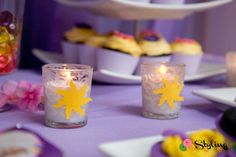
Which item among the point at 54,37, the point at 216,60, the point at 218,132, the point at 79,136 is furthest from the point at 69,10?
the point at 218,132

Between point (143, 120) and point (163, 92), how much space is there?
58mm

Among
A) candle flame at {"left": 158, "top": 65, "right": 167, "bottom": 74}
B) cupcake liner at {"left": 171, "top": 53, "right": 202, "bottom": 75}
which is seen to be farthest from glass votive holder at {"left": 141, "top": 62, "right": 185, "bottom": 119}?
cupcake liner at {"left": 171, "top": 53, "right": 202, "bottom": 75}

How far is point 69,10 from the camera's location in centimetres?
126

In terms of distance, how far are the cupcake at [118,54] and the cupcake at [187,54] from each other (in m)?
0.14

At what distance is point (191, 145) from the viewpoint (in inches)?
18.8

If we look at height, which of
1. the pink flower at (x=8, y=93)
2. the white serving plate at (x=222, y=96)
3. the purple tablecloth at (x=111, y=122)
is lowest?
the purple tablecloth at (x=111, y=122)

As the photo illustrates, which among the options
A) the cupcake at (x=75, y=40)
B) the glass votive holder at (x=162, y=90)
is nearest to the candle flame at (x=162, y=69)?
the glass votive holder at (x=162, y=90)

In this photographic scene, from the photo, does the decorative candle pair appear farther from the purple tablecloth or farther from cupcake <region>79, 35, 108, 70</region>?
cupcake <region>79, 35, 108, 70</region>

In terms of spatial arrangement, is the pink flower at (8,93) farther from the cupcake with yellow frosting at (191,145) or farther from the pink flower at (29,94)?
the cupcake with yellow frosting at (191,145)

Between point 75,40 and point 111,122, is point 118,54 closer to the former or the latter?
point 75,40

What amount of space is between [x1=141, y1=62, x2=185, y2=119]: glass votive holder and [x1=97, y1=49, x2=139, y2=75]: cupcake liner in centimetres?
22

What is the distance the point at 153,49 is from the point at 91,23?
0.40 m

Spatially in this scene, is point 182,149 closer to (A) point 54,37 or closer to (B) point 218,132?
(B) point 218,132

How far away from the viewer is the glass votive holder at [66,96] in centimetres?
60
